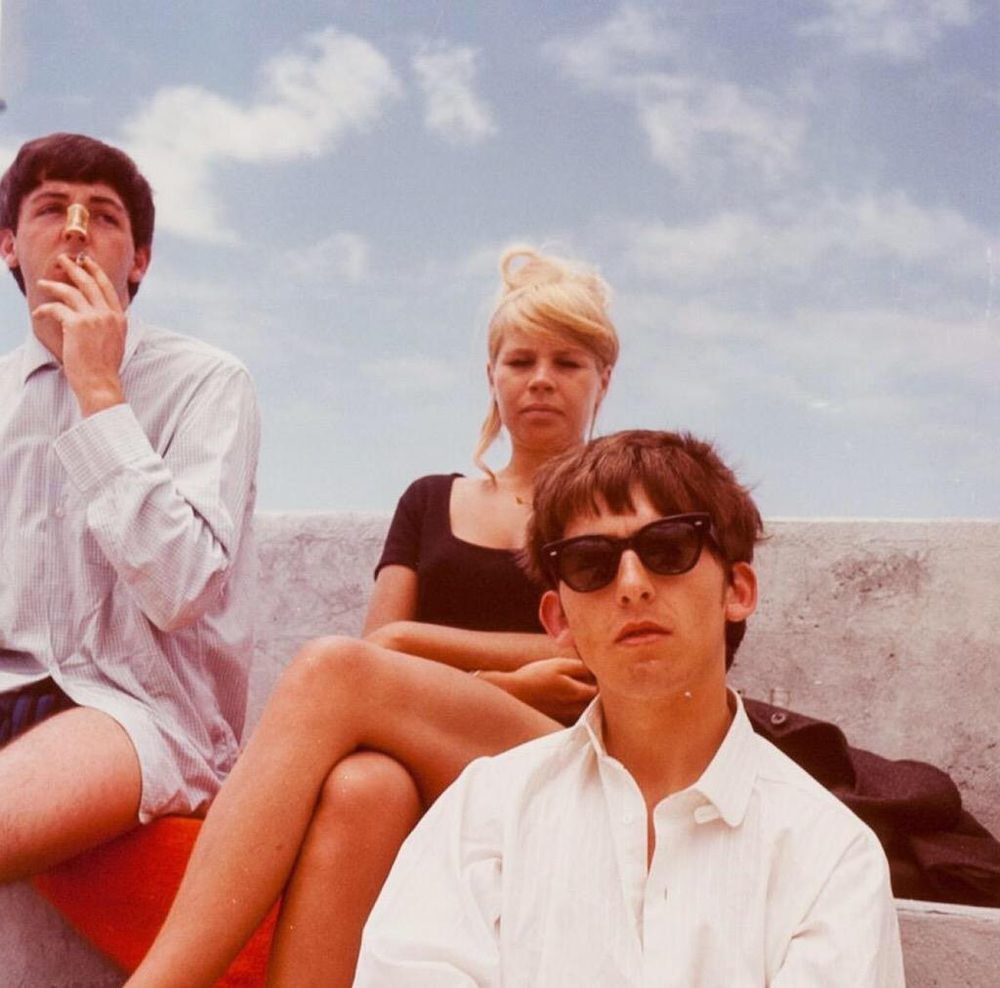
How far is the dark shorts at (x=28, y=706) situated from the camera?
6.77ft

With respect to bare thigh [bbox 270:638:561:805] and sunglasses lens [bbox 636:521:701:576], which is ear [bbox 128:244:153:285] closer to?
bare thigh [bbox 270:638:561:805]

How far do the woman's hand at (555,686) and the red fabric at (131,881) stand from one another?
1.78 feet

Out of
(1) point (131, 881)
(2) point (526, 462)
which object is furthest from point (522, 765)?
(2) point (526, 462)

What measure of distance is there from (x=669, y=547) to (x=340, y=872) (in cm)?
58

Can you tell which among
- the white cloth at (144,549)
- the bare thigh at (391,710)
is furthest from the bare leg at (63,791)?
the bare thigh at (391,710)

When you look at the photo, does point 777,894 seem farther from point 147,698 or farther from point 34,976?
point 34,976

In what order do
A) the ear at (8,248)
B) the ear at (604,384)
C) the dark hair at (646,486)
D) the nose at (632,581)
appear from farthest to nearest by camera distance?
the ear at (604,384) < the ear at (8,248) < the dark hair at (646,486) < the nose at (632,581)

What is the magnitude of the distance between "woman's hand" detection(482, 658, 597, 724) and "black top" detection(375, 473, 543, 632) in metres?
0.33

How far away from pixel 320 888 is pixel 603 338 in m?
1.34

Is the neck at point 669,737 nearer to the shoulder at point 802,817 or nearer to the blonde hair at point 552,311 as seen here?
the shoulder at point 802,817

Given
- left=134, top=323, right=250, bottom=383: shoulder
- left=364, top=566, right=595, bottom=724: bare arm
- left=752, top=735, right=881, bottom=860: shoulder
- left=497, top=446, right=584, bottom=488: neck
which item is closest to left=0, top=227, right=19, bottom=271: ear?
left=134, top=323, right=250, bottom=383: shoulder

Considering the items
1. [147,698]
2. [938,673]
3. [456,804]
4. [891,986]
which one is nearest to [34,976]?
[147,698]

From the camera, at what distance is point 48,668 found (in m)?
2.07

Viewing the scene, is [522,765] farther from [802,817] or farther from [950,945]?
[950,945]
